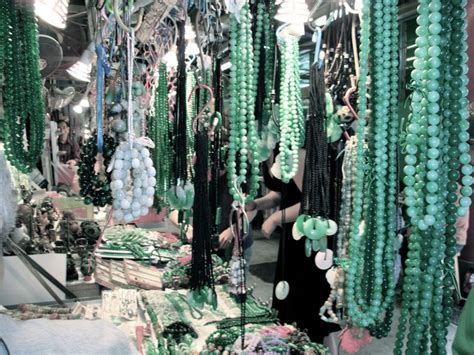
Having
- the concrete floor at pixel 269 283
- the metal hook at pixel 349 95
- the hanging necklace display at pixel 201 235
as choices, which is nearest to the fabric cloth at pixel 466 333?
the metal hook at pixel 349 95

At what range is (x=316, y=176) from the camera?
135 cm

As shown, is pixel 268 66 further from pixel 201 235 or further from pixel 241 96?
pixel 201 235

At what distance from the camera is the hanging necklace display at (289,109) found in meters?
1.32

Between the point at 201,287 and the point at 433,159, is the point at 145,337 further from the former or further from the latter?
the point at 433,159

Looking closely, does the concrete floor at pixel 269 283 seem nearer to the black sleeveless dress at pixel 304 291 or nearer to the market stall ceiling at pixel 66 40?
the black sleeveless dress at pixel 304 291

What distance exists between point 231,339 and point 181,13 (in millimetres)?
1088

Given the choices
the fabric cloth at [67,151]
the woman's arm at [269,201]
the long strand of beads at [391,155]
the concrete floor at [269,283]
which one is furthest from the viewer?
the fabric cloth at [67,151]

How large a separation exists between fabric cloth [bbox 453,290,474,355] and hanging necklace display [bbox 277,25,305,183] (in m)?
0.66

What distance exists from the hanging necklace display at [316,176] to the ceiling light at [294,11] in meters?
0.18

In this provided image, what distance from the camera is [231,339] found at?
4.64 feet

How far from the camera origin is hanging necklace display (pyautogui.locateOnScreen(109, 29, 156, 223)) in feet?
3.39

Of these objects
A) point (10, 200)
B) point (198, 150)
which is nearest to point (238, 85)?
point (198, 150)

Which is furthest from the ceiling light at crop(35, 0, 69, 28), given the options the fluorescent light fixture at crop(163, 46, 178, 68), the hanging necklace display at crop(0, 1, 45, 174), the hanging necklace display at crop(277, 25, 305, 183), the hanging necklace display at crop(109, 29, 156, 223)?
the hanging necklace display at crop(277, 25, 305, 183)

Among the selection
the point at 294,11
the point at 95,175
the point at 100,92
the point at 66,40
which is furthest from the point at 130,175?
the point at 66,40
